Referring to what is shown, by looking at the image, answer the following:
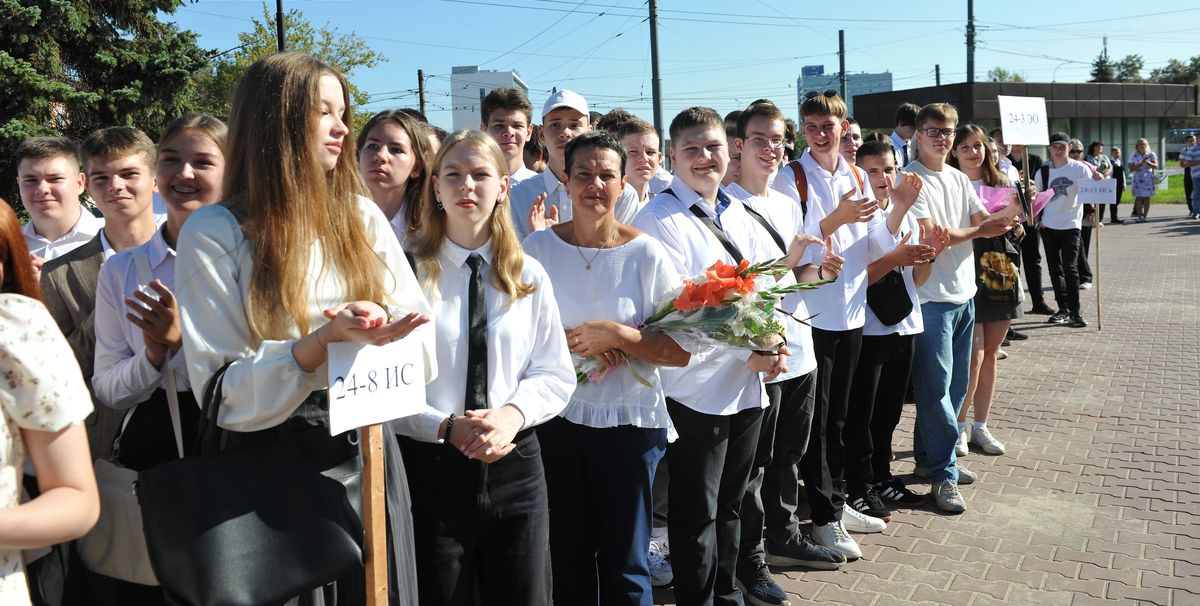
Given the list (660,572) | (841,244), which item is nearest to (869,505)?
(660,572)

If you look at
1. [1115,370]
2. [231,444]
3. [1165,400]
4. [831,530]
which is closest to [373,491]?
[231,444]

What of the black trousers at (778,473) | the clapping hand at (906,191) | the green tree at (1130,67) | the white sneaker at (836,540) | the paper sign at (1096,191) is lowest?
the white sneaker at (836,540)

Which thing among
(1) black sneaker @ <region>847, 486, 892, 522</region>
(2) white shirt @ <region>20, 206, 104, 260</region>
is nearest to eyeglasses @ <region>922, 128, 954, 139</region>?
(1) black sneaker @ <region>847, 486, 892, 522</region>

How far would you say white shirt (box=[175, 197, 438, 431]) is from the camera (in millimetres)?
2092

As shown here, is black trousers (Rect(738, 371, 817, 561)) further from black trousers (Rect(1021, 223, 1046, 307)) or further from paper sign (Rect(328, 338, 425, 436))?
black trousers (Rect(1021, 223, 1046, 307))

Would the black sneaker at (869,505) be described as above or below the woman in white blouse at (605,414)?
below

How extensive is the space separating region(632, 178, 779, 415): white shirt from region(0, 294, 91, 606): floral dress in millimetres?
2401

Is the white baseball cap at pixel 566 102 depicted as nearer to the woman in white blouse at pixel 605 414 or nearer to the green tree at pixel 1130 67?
the woman in white blouse at pixel 605 414

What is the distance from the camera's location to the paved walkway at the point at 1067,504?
4.59 metres

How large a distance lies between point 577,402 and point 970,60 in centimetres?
3607

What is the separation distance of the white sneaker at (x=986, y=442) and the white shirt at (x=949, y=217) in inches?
54.1

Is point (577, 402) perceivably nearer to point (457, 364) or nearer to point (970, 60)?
point (457, 364)

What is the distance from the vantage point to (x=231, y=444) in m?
2.22

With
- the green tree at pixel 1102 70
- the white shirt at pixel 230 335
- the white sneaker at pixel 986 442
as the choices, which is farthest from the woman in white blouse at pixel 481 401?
the green tree at pixel 1102 70
